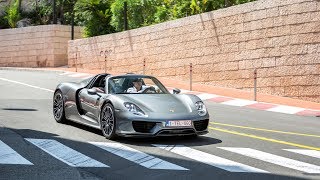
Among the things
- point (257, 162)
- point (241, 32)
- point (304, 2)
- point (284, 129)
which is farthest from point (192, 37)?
point (257, 162)

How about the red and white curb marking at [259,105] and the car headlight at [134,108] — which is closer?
the car headlight at [134,108]

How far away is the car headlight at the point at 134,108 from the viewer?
9281mm

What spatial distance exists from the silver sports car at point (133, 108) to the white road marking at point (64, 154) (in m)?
1.06

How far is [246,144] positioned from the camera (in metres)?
9.52

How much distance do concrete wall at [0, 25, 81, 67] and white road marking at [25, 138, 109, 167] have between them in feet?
96.8

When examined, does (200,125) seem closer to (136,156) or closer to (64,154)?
(136,156)

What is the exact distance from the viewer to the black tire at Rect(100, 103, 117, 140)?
9547 millimetres

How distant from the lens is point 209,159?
26.2 ft

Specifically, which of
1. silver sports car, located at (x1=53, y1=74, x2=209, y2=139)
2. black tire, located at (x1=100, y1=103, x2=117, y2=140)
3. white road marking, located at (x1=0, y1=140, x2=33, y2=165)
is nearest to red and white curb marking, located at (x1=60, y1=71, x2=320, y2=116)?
silver sports car, located at (x1=53, y1=74, x2=209, y2=139)

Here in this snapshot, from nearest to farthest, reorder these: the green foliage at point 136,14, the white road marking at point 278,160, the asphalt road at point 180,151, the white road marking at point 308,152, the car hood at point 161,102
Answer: the asphalt road at point 180,151 → the white road marking at point 278,160 → the white road marking at point 308,152 → the car hood at point 161,102 → the green foliage at point 136,14

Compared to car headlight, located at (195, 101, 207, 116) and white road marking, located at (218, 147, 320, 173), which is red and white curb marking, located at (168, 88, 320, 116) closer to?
car headlight, located at (195, 101, 207, 116)

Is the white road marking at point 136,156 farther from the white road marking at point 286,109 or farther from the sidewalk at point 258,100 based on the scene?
the sidewalk at point 258,100

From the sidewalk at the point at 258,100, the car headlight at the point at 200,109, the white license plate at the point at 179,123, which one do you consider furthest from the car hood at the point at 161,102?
the sidewalk at the point at 258,100

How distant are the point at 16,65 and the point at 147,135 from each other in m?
34.0
